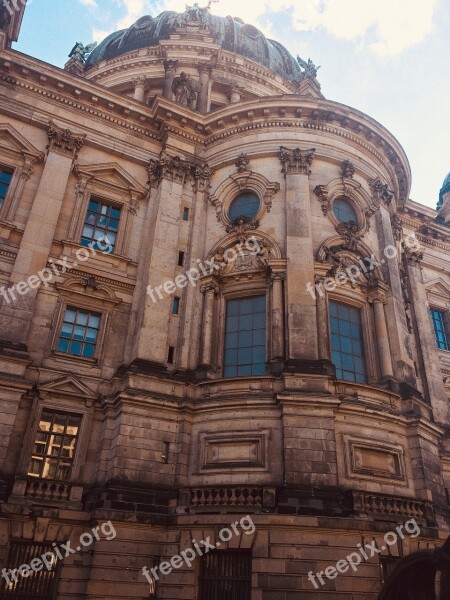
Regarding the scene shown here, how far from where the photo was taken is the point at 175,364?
715 inches

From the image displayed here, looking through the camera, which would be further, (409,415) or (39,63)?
(39,63)

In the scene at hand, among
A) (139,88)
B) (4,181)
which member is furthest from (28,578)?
(139,88)

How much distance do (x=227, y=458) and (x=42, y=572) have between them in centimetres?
612

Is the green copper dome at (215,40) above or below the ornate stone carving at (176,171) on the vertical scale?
above

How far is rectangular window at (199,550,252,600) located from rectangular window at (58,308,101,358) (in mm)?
7965

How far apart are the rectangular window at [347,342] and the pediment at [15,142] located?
43.6ft

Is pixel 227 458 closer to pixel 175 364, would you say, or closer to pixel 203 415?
pixel 203 415

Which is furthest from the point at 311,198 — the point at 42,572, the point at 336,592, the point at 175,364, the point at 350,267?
the point at 42,572

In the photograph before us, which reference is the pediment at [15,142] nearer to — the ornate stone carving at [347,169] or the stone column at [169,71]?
the ornate stone carving at [347,169]

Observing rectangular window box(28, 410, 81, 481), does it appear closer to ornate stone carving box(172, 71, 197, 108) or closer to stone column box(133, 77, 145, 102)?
ornate stone carving box(172, 71, 197, 108)

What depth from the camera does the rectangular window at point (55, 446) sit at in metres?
15.9
